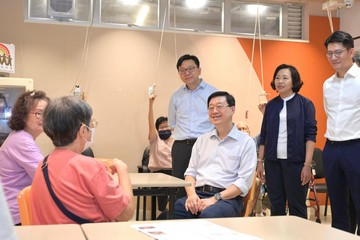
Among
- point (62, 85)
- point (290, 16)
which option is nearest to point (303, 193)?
point (62, 85)

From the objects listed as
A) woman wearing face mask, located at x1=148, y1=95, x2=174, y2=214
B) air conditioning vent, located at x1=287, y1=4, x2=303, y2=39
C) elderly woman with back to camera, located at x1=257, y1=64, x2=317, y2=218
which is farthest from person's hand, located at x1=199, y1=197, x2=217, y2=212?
air conditioning vent, located at x1=287, y1=4, x2=303, y2=39

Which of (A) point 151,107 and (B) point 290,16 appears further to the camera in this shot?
(B) point 290,16

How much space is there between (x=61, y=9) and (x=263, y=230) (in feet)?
16.4

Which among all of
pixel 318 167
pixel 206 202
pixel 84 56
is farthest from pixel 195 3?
pixel 206 202

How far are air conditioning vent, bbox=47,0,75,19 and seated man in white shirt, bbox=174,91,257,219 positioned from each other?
3343 mm

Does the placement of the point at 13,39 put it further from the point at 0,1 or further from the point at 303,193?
the point at 303,193

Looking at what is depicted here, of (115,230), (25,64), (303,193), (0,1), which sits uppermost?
(0,1)

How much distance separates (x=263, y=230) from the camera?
156cm

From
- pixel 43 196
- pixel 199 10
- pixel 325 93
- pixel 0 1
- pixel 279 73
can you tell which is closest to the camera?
pixel 43 196

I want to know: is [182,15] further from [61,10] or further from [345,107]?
[345,107]

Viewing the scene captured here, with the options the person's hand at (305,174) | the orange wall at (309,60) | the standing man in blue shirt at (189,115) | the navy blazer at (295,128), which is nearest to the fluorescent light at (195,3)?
the orange wall at (309,60)

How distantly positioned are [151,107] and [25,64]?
5.62 feet

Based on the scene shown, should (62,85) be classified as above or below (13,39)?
below

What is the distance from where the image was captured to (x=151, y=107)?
5.58m
